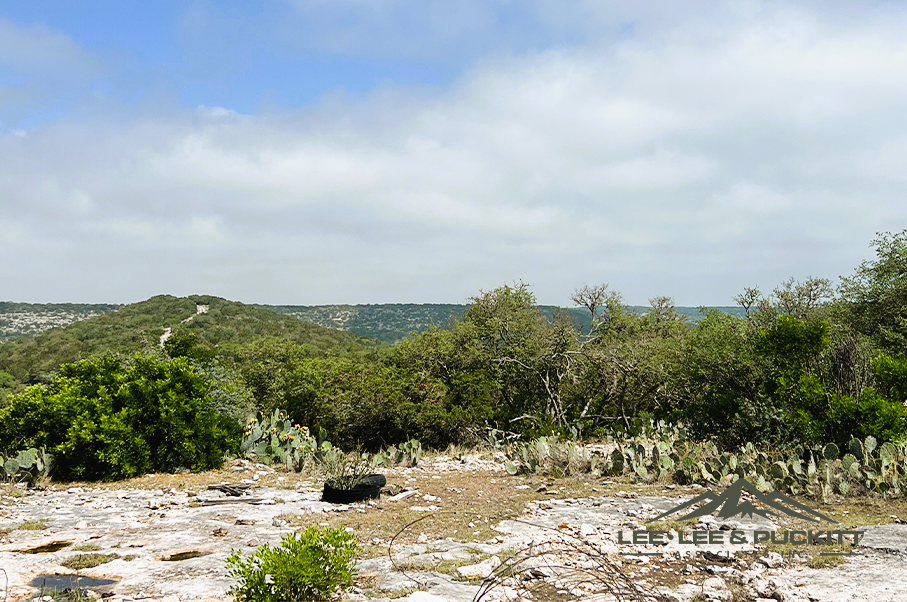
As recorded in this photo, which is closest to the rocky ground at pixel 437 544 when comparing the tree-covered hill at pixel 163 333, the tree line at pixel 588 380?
the tree line at pixel 588 380

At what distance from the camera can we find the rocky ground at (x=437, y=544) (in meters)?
4.30

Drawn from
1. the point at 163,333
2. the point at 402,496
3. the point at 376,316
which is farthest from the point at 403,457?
the point at 376,316

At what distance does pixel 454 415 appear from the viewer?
49.9ft

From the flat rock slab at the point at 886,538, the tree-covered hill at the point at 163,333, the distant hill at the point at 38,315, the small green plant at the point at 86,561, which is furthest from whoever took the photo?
the distant hill at the point at 38,315

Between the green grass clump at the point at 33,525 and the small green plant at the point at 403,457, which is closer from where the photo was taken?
the green grass clump at the point at 33,525

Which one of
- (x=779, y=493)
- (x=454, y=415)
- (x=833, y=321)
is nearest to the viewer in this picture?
(x=779, y=493)

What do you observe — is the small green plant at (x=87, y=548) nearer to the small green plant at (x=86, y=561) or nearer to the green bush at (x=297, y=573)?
the small green plant at (x=86, y=561)

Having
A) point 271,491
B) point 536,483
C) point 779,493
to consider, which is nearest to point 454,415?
point 536,483

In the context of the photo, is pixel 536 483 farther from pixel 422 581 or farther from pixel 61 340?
pixel 61 340

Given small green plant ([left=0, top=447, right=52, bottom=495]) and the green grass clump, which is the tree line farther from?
the green grass clump

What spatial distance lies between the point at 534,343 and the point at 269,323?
43.7m

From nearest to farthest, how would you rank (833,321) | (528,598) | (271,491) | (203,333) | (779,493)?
1. (528,598)
2. (779,493)
3. (271,491)
4. (833,321)
5. (203,333)

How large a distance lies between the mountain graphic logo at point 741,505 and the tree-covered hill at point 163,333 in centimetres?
2496

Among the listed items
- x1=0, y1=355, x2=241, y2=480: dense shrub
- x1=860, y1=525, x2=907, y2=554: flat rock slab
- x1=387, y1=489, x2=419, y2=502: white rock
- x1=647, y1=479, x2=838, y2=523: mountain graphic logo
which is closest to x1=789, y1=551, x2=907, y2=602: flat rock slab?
x1=860, y1=525, x2=907, y2=554: flat rock slab
